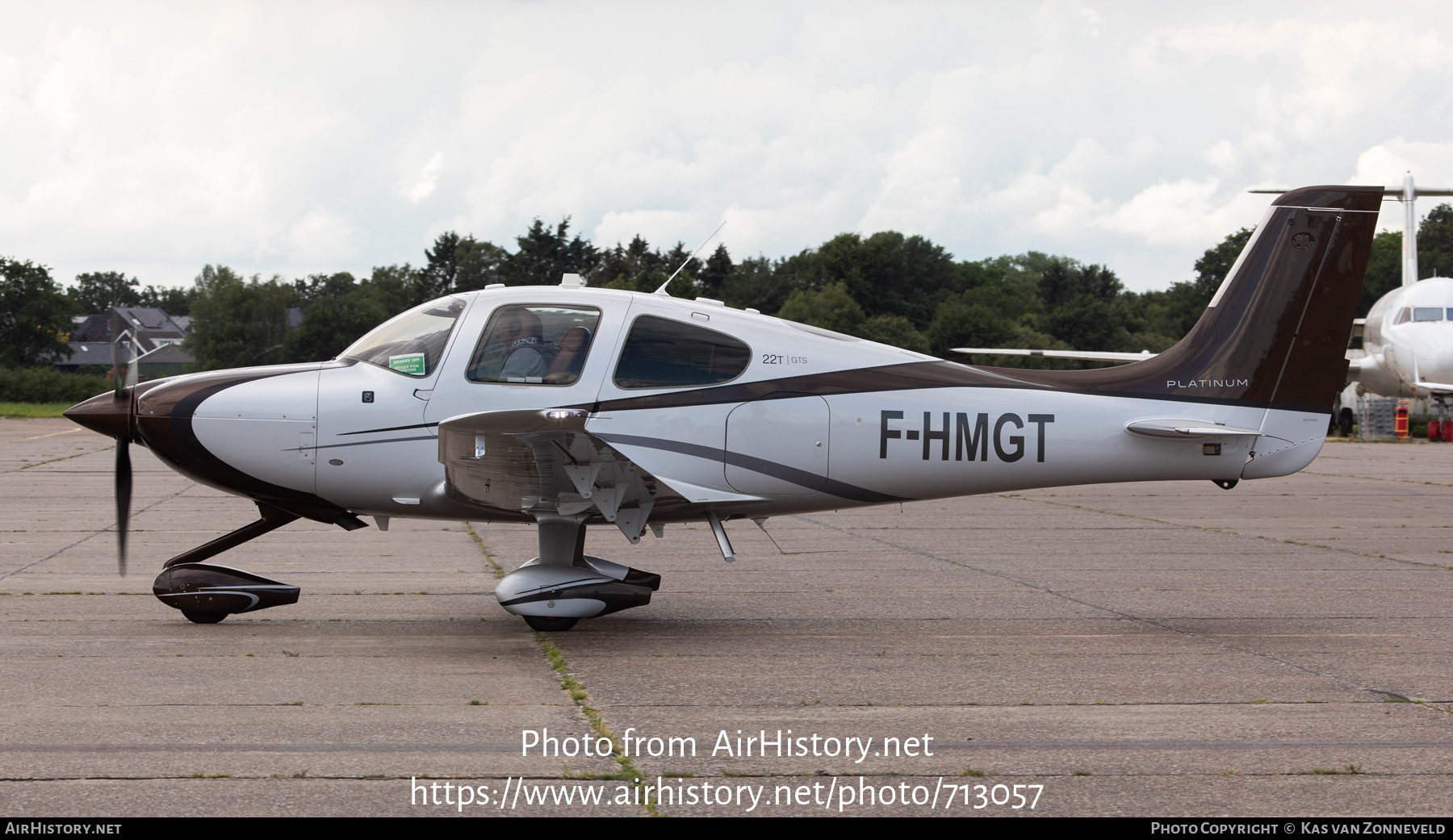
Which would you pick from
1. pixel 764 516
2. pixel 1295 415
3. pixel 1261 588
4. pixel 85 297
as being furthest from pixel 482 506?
pixel 85 297

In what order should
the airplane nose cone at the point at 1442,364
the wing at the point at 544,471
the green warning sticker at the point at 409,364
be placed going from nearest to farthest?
the wing at the point at 544,471 < the green warning sticker at the point at 409,364 < the airplane nose cone at the point at 1442,364

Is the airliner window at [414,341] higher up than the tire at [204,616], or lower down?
higher up

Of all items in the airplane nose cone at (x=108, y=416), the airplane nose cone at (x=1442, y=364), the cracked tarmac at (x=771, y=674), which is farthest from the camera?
the airplane nose cone at (x=1442, y=364)

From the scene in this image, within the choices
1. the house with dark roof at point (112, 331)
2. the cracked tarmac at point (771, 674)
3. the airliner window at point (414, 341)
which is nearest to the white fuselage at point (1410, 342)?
the cracked tarmac at point (771, 674)

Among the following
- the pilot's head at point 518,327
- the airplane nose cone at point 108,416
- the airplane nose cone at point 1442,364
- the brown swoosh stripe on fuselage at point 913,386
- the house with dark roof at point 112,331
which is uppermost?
the house with dark roof at point 112,331

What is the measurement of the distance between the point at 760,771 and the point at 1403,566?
9.20 meters

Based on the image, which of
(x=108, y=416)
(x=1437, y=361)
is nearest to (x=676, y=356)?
(x=108, y=416)

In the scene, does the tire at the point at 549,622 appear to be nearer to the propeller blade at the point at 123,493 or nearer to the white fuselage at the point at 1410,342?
the propeller blade at the point at 123,493

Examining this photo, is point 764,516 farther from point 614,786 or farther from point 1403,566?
point 1403,566

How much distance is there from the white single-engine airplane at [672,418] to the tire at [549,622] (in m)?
0.02

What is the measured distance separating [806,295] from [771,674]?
75724mm

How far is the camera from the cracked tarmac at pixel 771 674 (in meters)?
4.86

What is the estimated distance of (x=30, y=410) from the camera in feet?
171

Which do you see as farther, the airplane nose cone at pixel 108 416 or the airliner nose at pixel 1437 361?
the airliner nose at pixel 1437 361
